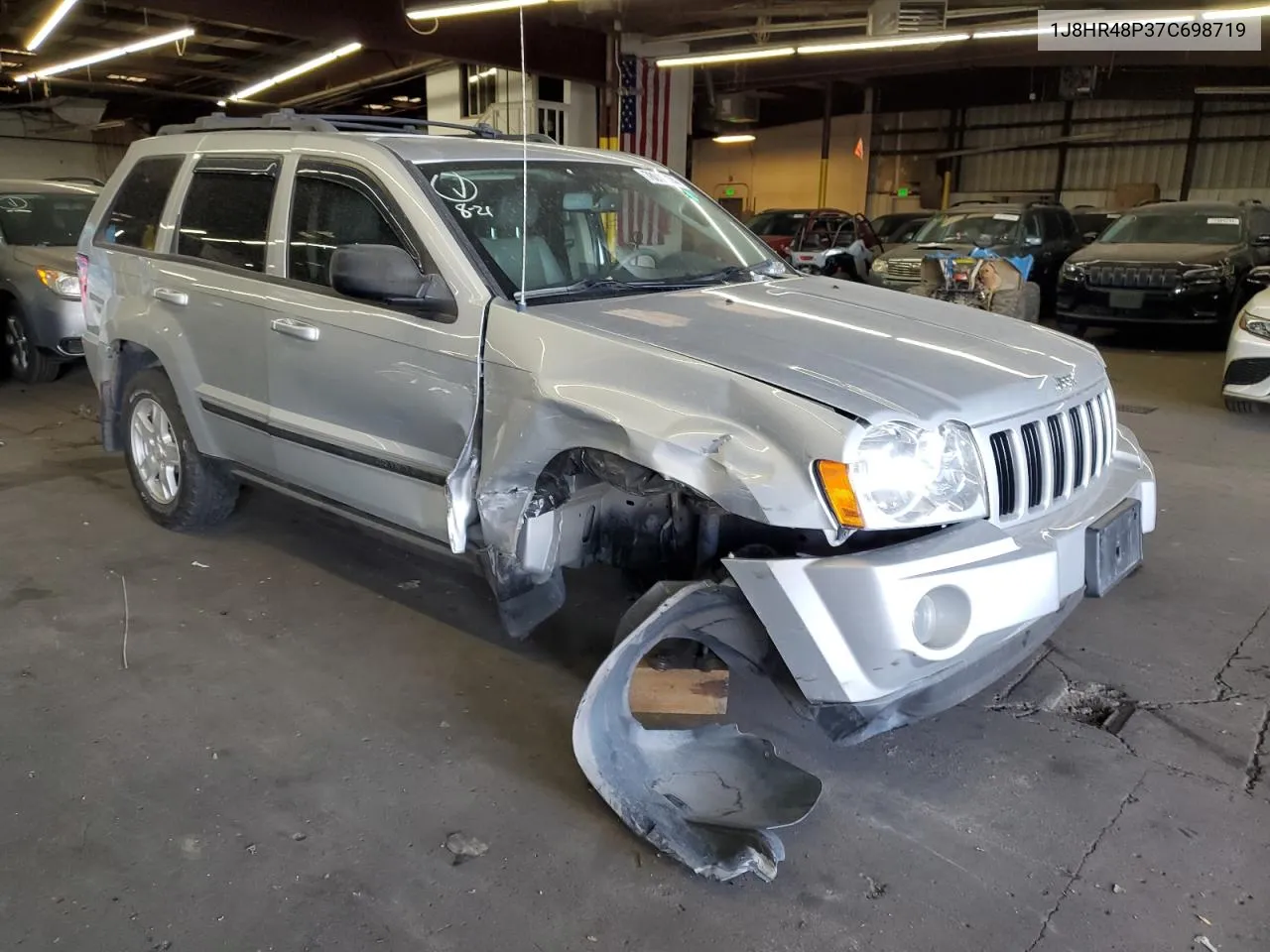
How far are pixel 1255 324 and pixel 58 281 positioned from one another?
9.03 m

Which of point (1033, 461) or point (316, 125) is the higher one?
point (316, 125)

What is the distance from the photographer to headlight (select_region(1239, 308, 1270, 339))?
6777 mm

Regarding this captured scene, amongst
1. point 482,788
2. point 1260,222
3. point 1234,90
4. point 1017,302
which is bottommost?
point 482,788

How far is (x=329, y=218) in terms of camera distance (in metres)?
3.60

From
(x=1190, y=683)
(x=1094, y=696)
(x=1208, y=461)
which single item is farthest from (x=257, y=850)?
(x=1208, y=461)

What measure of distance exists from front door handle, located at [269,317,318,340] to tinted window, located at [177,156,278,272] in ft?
0.89

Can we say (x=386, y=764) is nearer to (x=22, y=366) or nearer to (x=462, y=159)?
(x=462, y=159)

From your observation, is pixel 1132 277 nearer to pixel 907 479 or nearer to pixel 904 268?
pixel 904 268

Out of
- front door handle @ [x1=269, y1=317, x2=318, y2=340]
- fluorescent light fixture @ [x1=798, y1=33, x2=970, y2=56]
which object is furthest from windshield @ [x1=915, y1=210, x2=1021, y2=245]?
front door handle @ [x1=269, y1=317, x2=318, y2=340]

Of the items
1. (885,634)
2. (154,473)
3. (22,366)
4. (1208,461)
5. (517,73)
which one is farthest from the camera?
(517,73)

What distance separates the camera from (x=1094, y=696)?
3367 millimetres

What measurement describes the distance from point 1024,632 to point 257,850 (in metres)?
2.23

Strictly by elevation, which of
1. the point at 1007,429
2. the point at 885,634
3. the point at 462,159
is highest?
the point at 462,159

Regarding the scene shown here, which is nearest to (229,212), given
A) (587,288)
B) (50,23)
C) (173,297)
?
(173,297)
